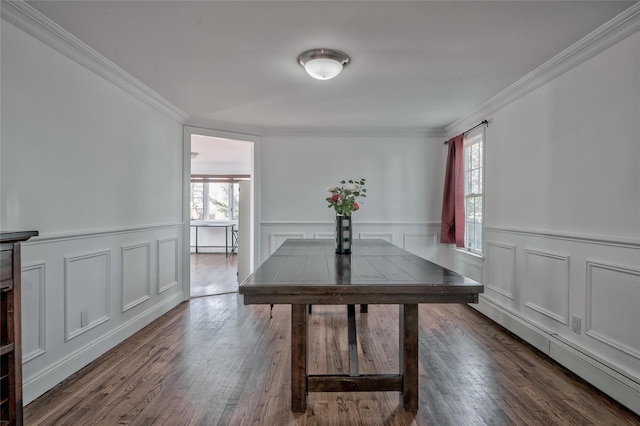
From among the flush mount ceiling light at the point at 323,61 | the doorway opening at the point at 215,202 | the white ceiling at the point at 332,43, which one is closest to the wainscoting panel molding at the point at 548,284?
the white ceiling at the point at 332,43

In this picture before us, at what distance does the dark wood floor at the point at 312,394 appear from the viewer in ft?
6.06

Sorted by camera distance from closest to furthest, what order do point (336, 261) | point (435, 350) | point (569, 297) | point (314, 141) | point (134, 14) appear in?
1. point (134, 14)
2. point (336, 261)
3. point (569, 297)
4. point (435, 350)
5. point (314, 141)

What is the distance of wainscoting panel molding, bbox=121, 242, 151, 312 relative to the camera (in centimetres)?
299

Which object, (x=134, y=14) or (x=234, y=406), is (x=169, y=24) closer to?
(x=134, y=14)

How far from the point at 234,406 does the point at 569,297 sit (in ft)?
7.94

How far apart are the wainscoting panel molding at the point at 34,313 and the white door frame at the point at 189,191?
2060 mm

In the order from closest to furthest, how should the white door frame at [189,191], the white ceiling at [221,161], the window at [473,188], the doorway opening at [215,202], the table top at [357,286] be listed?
1. the table top at [357,286]
2. the window at [473,188]
3. the white door frame at [189,191]
4. the white ceiling at [221,161]
5. the doorway opening at [215,202]

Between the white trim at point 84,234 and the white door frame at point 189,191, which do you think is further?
the white door frame at point 189,191

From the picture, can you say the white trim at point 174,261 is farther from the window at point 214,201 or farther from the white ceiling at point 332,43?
the window at point 214,201

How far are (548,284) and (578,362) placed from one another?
59cm

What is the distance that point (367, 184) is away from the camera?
4.88 m

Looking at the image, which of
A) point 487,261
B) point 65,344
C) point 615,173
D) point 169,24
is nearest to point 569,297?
point 615,173

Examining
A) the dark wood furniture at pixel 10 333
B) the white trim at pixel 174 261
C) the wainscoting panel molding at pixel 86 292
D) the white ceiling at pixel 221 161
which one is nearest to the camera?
the dark wood furniture at pixel 10 333

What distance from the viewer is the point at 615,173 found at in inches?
82.0
